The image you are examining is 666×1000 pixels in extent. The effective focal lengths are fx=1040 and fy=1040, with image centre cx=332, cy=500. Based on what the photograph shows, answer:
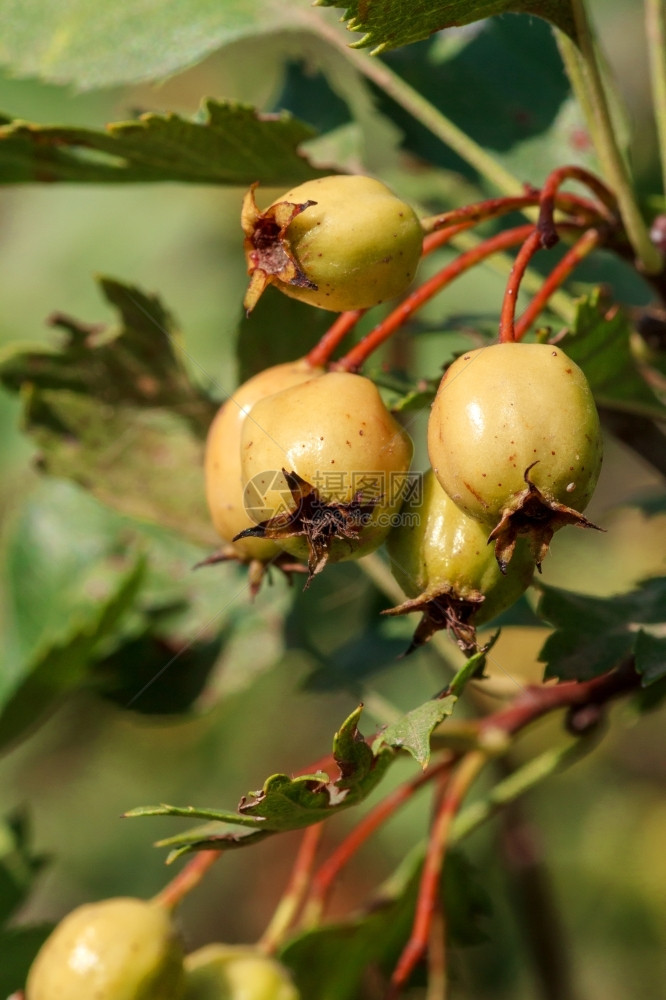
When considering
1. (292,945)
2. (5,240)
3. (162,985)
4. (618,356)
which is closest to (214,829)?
(162,985)

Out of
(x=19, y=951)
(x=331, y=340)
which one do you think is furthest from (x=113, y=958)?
(x=331, y=340)

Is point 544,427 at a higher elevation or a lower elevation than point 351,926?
higher

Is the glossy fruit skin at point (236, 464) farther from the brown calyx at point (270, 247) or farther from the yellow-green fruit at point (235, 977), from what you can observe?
the yellow-green fruit at point (235, 977)

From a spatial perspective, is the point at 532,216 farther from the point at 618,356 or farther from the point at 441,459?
the point at 441,459

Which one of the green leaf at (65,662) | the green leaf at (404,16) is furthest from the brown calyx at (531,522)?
the green leaf at (65,662)

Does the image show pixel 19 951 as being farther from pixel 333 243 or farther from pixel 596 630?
pixel 333 243

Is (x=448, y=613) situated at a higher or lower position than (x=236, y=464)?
lower
